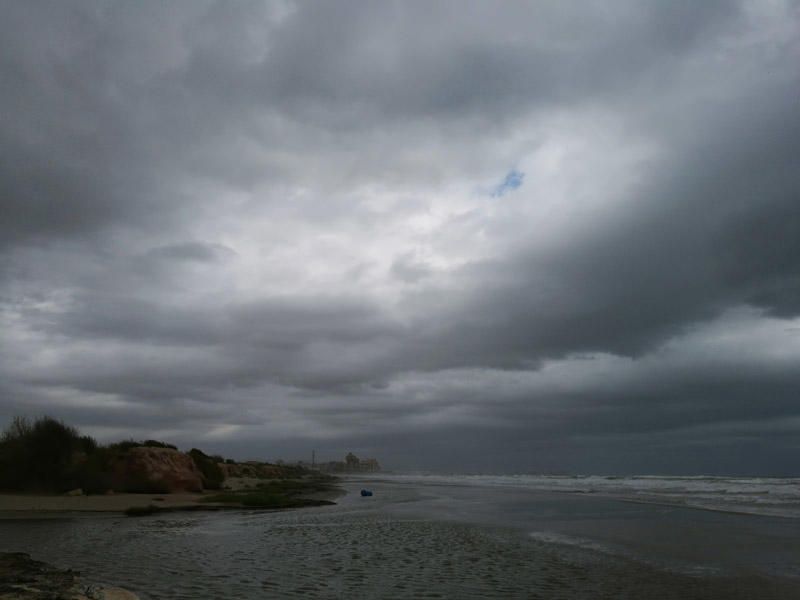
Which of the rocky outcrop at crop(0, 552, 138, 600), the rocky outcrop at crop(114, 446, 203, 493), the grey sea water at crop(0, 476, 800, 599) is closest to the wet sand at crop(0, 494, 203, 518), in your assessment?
the rocky outcrop at crop(114, 446, 203, 493)

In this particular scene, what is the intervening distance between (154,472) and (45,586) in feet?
125

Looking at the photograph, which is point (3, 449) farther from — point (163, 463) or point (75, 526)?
point (75, 526)

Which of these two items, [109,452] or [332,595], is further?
[109,452]

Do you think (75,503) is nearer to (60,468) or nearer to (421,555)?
(60,468)

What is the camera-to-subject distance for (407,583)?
1328 centimetres

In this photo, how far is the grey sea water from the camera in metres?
12.7

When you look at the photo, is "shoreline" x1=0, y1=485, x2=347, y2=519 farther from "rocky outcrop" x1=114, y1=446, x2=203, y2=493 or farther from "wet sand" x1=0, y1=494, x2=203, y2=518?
"rocky outcrop" x1=114, y1=446, x2=203, y2=493

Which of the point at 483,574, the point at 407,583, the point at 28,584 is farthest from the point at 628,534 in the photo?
the point at 28,584

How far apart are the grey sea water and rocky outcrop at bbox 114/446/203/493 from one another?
16.6 metres

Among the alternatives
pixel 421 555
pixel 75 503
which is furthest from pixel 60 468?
pixel 421 555

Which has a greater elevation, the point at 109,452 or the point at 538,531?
the point at 109,452

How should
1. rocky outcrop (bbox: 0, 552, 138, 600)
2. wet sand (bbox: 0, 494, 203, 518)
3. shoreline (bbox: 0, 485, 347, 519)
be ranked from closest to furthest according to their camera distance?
rocky outcrop (bbox: 0, 552, 138, 600), shoreline (bbox: 0, 485, 347, 519), wet sand (bbox: 0, 494, 203, 518)

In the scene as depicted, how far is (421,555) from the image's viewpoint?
57.0 ft

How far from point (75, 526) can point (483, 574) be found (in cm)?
1726
